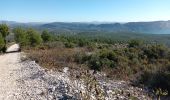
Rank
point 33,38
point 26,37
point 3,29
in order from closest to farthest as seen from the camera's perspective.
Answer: point 3,29 → point 26,37 → point 33,38

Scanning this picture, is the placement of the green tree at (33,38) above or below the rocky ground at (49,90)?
below

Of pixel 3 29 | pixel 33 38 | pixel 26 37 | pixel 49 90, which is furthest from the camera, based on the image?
pixel 33 38

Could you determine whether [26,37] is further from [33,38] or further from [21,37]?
[33,38]

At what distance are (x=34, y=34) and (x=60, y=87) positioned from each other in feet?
166

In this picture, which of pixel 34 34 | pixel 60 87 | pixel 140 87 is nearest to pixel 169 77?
pixel 140 87

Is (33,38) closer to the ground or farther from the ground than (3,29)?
closer to the ground

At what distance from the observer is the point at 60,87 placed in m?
16.5

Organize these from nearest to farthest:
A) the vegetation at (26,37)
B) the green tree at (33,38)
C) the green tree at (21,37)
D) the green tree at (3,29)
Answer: the green tree at (21,37) → the vegetation at (26,37) → the green tree at (3,29) → the green tree at (33,38)

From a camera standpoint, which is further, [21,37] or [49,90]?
[21,37]

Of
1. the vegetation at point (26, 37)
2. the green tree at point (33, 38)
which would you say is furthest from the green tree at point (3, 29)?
the green tree at point (33, 38)

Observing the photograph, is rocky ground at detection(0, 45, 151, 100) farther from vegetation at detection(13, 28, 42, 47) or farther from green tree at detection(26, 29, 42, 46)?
green tree at detection(26, 29, 42, 46)

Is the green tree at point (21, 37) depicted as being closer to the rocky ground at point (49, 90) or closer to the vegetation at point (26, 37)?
the vegetation at point (26, 37)

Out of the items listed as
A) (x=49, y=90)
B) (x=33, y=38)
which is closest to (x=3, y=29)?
(x=33, y=38)

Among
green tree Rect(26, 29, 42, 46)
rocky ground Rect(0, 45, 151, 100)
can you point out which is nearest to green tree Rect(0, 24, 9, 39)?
green tree Rect(26, 29, 42, 46)
